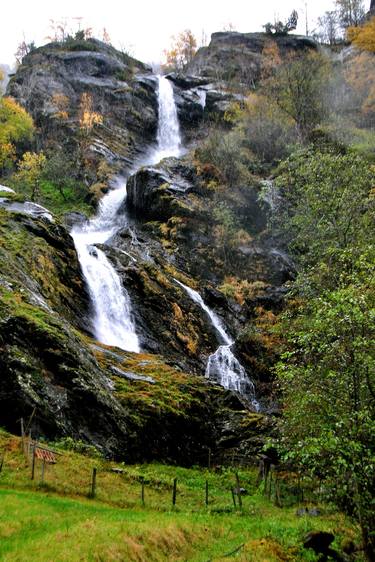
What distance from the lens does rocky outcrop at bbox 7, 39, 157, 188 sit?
6756 cm

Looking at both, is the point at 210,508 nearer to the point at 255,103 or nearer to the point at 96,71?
the point at 255,103

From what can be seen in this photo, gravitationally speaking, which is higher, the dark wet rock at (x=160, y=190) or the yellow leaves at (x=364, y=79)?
the yellow leaves at (x=364, y=79)

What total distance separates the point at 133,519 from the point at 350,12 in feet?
352

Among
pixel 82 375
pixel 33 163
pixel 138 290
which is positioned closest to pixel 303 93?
pixel 33 163

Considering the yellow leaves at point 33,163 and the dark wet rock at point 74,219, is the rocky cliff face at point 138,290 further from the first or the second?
the yellow leaves at point 33,163

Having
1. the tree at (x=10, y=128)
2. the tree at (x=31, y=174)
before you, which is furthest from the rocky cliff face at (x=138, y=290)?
the tree at (x=31, y=174)

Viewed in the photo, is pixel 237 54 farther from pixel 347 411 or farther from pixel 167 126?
pixel 347 411

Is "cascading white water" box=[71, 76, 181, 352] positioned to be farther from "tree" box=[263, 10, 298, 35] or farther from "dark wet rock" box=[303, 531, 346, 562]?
"tree" box=[263, 10, 298, 35]

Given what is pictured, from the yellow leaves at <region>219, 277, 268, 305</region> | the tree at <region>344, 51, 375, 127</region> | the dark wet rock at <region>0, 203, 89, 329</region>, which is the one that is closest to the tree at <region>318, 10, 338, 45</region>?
the tree at <region>344, 51, 375, 127</region>

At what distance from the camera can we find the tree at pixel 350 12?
308 feet

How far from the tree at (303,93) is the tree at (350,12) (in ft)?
142

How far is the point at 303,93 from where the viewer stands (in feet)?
186

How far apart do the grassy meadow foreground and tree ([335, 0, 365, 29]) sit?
9931 cm

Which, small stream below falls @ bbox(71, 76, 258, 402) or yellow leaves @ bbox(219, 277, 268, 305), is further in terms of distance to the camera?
yellow leaves @ bbox(219, 277, 268, 305)
